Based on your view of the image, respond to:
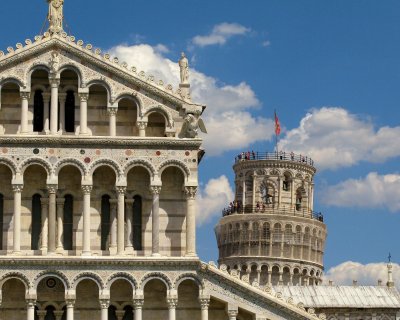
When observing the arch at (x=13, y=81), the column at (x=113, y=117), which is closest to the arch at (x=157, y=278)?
the column at (x=113, y=117)

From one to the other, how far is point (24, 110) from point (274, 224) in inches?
3320

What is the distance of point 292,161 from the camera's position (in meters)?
139

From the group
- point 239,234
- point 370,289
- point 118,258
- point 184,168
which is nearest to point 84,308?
point 118,258

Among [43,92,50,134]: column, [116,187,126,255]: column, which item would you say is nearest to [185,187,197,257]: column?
[116,187,126,255]: column

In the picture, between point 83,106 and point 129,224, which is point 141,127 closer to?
point 83,106

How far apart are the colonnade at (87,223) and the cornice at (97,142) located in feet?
5.55

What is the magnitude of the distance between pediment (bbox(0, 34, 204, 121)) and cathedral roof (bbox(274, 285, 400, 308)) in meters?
32.9

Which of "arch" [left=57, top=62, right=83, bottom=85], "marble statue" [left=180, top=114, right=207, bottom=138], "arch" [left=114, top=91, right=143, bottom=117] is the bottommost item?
"marble statue" [left=180, top=114, right=207, bottom=138]

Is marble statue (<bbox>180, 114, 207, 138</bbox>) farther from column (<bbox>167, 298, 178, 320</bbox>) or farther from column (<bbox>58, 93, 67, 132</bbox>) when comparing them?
column (<bbox>167, 298, 178, 320</bbox>)

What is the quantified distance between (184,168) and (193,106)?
8.46ft

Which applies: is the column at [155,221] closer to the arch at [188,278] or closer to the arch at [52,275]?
the arch at [188,278]

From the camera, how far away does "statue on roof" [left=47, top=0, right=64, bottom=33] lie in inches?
2157

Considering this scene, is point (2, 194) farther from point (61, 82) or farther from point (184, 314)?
point (184, 314)

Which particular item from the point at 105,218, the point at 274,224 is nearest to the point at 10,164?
the point at 105,218
